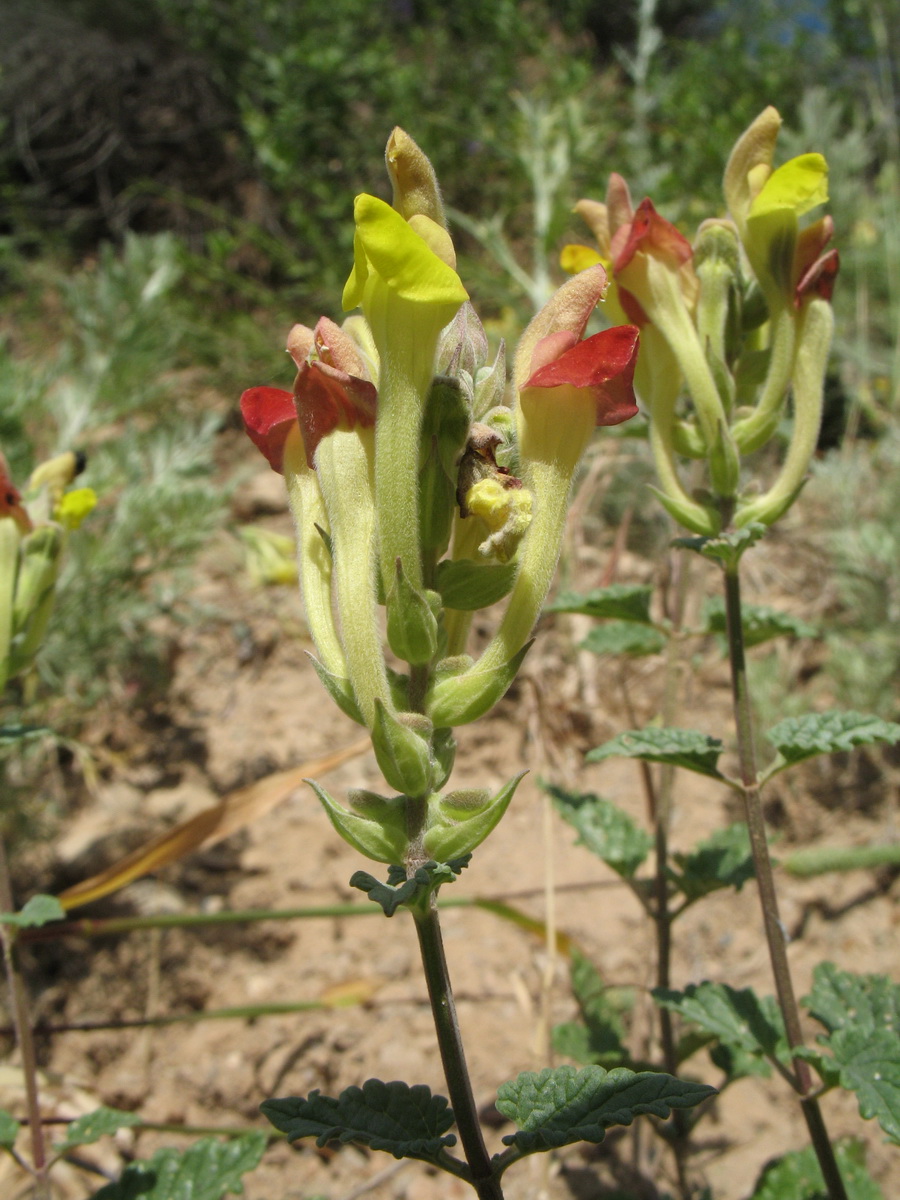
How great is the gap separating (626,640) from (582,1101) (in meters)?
0.82

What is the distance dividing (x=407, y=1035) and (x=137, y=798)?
1.40m

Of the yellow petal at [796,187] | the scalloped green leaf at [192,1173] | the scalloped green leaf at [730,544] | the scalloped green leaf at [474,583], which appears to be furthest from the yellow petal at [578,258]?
the scalloped green leaf at [192,1173]

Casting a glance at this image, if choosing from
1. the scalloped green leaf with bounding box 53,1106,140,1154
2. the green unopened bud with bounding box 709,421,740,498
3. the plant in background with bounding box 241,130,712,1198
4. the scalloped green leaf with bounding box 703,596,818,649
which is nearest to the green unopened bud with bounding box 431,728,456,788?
the plant in background with bounding box 241,130,712,1198

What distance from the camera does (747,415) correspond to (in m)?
1.18

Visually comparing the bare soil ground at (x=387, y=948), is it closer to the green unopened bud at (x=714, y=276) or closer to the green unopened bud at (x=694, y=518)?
the green unopened bud at (x=694, y=518)

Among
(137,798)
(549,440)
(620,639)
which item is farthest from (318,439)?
(137,798)

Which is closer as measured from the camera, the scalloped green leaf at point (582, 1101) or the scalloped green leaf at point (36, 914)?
the scalloped green leaf at point (582, 1101)

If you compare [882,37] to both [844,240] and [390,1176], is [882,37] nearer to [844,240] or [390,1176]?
[844,240]

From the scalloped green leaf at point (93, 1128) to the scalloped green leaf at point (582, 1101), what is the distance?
724mm

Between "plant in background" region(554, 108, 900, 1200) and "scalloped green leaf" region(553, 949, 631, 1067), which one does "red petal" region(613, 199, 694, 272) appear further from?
"scalloped green leaf" region(553, 949, 631, 1067)

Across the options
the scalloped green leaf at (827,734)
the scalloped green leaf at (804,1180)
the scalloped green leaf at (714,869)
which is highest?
the scalloped green leaf at (827,734)

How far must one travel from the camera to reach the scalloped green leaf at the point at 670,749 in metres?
1.04

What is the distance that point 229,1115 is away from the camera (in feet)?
6.58

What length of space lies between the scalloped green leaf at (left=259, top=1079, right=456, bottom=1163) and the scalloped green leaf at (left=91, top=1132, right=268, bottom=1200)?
44 cm
